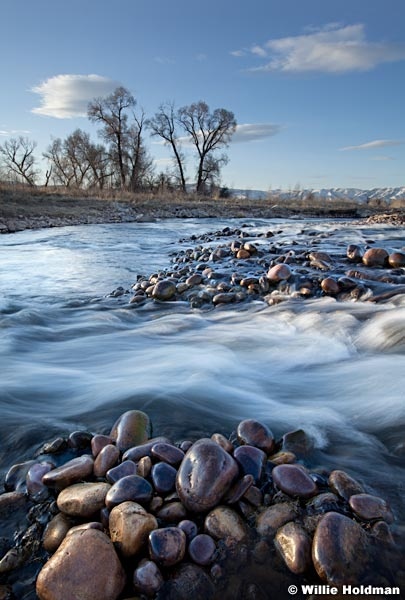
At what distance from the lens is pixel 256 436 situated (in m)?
1.56

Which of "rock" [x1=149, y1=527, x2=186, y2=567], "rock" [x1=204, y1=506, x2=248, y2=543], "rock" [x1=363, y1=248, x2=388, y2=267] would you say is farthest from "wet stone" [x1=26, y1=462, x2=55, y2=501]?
"rock" [x1=363, y1=248, x2=388, y2=267]

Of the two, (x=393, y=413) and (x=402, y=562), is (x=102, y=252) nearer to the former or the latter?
(x=393, y=413)

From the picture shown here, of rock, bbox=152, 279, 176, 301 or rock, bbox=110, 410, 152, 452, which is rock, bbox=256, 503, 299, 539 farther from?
rock, bbox=152, 279, 176, 301

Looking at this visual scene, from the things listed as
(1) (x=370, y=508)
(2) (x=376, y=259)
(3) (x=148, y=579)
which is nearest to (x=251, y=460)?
(1) (x=370, y=508)

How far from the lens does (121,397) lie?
212 centimetres

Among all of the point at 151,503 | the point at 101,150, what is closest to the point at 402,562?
the point at 151,503

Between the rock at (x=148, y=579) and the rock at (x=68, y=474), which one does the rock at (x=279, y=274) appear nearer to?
the rock at (x=68, y=474)

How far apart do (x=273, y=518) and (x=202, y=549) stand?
0.77 ft

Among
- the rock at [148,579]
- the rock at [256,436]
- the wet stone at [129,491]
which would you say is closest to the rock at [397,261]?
the rock at [256,436]

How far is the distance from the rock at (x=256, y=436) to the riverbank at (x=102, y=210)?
11.5 m

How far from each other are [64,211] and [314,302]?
14.5 meters

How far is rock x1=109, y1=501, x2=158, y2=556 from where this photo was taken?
3.49ft

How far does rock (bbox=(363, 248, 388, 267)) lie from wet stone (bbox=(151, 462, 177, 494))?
4441 millimetres

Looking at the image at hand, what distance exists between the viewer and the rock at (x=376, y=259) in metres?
4.95
